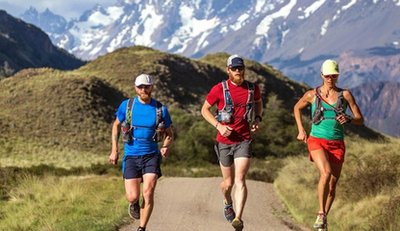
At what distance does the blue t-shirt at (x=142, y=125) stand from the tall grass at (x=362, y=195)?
3903 millimetres

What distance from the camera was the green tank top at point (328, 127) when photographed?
982 centimetres

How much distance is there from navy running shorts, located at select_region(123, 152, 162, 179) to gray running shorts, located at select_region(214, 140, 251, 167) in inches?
37.3

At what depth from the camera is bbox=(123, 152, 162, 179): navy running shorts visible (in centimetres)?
979

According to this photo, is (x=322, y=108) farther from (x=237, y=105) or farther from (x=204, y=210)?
(x=204, y=210)

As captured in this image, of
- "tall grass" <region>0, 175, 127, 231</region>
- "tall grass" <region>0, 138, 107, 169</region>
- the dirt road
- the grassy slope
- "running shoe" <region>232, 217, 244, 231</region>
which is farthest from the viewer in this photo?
"tall grass" <region>0, 138, 107, 169</region>

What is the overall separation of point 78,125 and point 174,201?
150 feet

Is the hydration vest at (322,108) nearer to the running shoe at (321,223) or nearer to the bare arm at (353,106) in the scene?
the bare arm at (353,106)

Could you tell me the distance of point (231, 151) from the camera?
33.0ft

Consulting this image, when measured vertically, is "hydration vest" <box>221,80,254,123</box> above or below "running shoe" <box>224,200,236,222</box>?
above

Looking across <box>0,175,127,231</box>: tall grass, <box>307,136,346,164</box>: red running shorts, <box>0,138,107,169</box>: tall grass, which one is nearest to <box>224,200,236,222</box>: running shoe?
<box>307,136,346,164</box>: red running shorts

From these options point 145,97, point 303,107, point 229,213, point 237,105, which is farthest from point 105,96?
point 237,105

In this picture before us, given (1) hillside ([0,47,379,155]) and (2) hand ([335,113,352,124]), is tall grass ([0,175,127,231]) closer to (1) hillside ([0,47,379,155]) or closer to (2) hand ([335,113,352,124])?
(2) hand ([335,113,352,124])

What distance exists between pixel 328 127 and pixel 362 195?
22.9 feet

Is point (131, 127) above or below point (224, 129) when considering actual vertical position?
above
